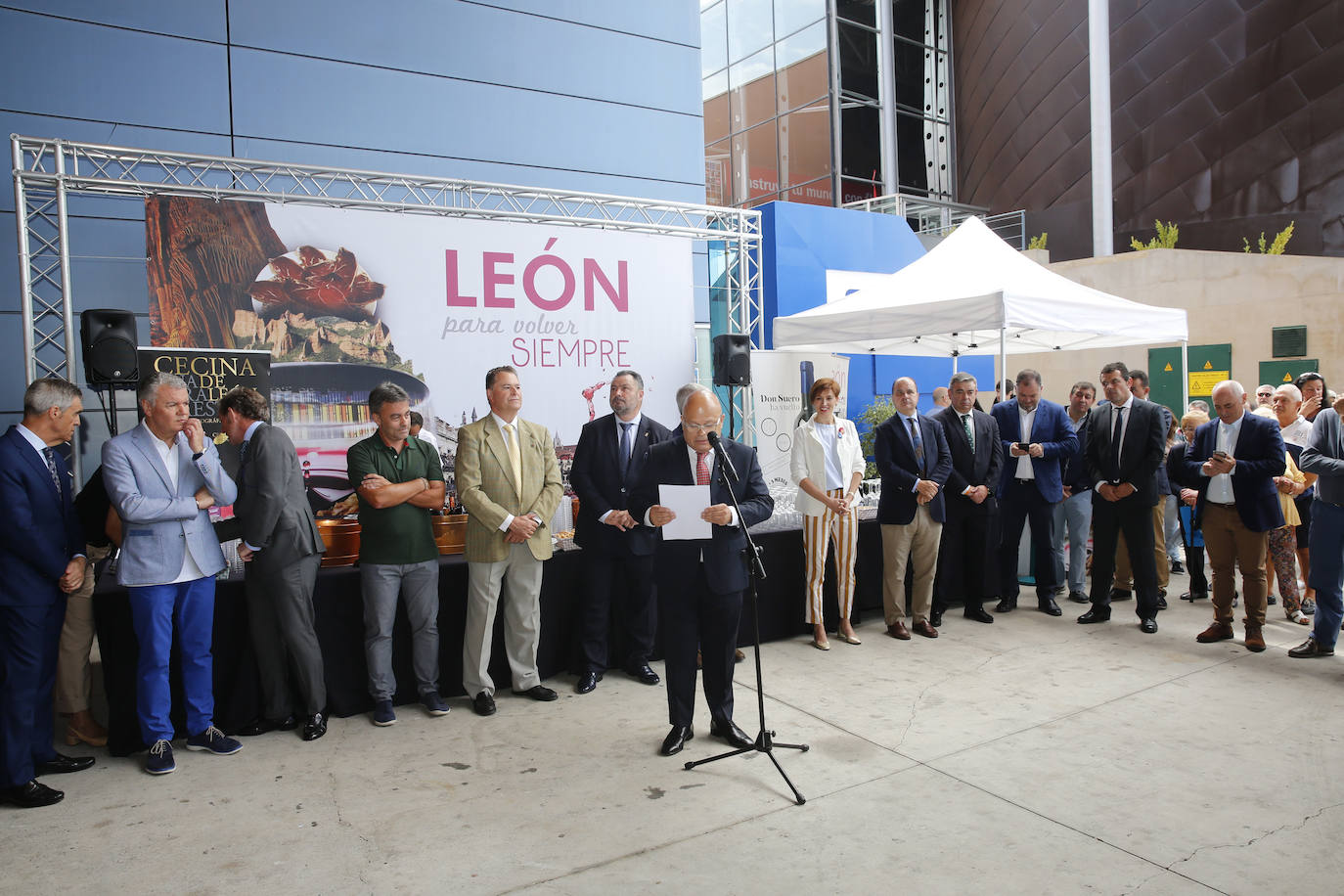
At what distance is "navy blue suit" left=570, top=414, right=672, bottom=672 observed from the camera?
443 centimetres

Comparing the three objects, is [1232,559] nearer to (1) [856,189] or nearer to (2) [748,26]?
(1) [856,189]

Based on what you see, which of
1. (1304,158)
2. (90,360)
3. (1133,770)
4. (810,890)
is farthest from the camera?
(1304,158)

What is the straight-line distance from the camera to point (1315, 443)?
4348mm

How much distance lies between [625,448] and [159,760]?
2521 mm

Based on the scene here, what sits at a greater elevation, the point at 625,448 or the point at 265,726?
the point at 625,448

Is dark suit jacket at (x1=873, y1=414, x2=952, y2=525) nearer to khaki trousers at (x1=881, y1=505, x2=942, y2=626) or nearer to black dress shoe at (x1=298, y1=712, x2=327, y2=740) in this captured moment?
khaki trousers at (x1=881, y1=505, x2=942, y2=626)

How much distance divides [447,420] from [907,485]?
12.0 ft

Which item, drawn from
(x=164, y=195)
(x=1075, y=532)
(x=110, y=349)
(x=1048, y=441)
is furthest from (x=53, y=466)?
(x=1075, y=532)

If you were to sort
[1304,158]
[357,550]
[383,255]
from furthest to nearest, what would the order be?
[1304,158] < [383,255] < [357,550]

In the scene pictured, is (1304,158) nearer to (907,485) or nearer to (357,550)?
(907,485)

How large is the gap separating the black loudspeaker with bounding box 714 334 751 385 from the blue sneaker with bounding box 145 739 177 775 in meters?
4.51

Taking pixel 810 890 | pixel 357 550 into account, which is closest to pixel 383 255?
pixel 357 550

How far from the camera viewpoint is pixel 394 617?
400cm

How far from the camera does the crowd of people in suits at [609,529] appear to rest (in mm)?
3295
